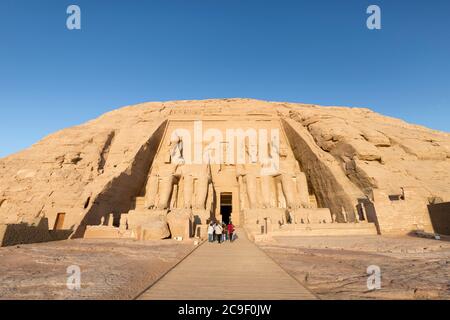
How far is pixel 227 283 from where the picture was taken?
3.58 m

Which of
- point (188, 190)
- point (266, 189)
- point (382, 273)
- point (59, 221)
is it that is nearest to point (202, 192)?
point (188, 190)

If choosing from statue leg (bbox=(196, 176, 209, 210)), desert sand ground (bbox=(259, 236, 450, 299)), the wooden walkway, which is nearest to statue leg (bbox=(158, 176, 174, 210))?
statue leg (bbox=(196, 176, 209, 210))

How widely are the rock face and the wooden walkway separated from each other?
8247 mm

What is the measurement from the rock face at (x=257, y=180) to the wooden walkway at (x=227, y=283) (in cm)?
825

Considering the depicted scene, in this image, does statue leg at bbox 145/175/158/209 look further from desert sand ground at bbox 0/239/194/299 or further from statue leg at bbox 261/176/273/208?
desert sand ground at bbox 0/239/194/299

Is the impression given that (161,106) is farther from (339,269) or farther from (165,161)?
(339,269)

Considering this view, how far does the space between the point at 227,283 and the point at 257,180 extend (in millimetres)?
13867

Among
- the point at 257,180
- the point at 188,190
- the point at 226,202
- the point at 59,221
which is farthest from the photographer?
the point at 226,202

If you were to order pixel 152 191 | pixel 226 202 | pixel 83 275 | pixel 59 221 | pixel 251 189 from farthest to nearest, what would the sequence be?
pixel 226 202
pixel 251 189
pixel 152 191
pixel 59 221
pixel 83 275

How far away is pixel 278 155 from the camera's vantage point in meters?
19.4

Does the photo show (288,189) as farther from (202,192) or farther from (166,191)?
(166,191)

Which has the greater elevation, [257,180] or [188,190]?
[257,180]

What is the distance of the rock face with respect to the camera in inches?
480

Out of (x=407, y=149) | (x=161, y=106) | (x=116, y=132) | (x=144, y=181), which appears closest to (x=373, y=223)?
(x=407, y=149)
